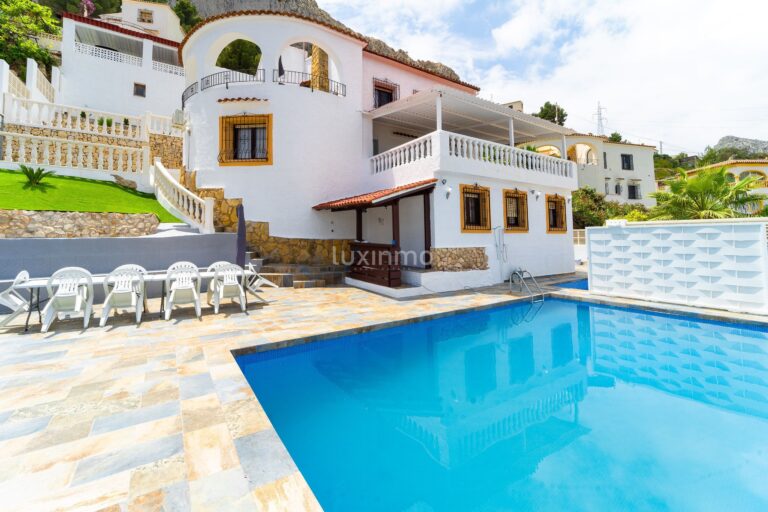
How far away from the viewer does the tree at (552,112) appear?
133ft

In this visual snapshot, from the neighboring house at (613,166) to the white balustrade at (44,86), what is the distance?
131 feet

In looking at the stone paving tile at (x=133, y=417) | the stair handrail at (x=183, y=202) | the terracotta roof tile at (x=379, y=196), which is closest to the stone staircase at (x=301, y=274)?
the stair handrail at (x=183, y=202)

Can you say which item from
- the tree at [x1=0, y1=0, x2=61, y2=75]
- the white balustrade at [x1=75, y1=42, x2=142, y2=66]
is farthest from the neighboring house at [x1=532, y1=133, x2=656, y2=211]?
the tree at [x1=0, y1=0, x2=61, y2=75]

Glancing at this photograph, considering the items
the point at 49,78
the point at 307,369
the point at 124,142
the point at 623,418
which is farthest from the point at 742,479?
the point at 49,78

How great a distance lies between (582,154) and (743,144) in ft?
364

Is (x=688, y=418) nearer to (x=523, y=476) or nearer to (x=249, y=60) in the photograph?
(x=523, y=476)

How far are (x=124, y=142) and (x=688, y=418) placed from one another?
74.8ft

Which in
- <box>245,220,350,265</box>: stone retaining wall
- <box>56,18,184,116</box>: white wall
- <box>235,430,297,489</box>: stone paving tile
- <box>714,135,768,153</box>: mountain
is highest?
<box>714,135,768,153</box>: mountain

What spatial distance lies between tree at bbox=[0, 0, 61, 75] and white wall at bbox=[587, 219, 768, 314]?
36.6 metres

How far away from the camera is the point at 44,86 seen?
21016mm

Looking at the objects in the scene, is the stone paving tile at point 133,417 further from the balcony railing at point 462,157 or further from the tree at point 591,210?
the tree at point 591,210

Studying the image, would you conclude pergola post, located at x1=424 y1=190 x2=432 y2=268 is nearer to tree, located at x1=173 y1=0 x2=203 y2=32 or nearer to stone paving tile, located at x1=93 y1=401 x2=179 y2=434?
stone paving tile, located at x1=93 y1=401 x2=179 y2=434

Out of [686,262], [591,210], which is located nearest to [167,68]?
[686,262]

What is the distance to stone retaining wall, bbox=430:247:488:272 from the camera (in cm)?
1242
